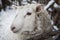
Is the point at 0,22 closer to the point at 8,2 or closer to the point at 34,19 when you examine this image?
the point at 8,2

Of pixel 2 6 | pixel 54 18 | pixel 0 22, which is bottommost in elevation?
pixel 0 22

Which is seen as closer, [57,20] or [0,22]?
[57,20]

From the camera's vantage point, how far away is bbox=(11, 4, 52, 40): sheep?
7.08 ft

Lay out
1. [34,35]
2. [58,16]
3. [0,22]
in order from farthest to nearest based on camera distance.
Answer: [0,22] < [58,16] < [34,35]

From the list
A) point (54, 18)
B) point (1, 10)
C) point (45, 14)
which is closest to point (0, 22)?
point (1, 10)

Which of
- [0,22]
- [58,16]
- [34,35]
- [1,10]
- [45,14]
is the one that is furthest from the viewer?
[1,10]

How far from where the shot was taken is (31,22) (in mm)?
2217

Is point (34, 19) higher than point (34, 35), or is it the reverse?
point (34, 19)

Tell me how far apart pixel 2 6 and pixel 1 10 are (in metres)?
0.17

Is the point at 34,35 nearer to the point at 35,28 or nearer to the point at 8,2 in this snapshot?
the point at 35,28

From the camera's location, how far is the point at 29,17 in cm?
224

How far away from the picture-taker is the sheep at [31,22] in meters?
2.16

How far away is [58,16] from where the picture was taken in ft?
11.4

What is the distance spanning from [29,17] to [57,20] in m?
1.43
